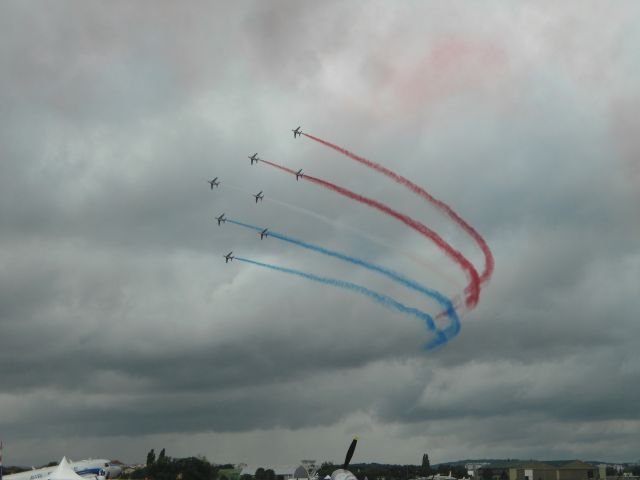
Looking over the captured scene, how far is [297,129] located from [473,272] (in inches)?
1987

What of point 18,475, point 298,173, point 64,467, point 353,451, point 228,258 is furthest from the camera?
point 18,475

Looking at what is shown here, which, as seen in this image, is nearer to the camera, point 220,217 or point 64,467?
point 64,467

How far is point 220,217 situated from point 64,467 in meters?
71.2

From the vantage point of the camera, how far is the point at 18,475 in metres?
192

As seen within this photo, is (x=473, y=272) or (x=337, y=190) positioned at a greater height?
(x=337, y=190)

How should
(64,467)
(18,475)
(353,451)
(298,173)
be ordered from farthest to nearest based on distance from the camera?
(18,475) < (298,173) < (353,451) < (64,467)

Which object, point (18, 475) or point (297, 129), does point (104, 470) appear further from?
point (297, 129)

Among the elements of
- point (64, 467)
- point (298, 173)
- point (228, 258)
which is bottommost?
point (64, 467)

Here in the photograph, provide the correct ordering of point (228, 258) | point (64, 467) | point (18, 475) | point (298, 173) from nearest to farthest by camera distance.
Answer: point (64, 467)
point (298, 173)
point (228, 258)
point (18, 475)

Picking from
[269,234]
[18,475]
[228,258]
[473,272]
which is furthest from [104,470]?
[473,272]

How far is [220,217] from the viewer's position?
17825 centimetres

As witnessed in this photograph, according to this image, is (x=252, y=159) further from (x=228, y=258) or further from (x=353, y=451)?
(x=353, y=451)

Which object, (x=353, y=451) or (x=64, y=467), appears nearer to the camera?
(x=64, y=467)

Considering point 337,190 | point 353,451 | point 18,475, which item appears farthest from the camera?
point 18,475
